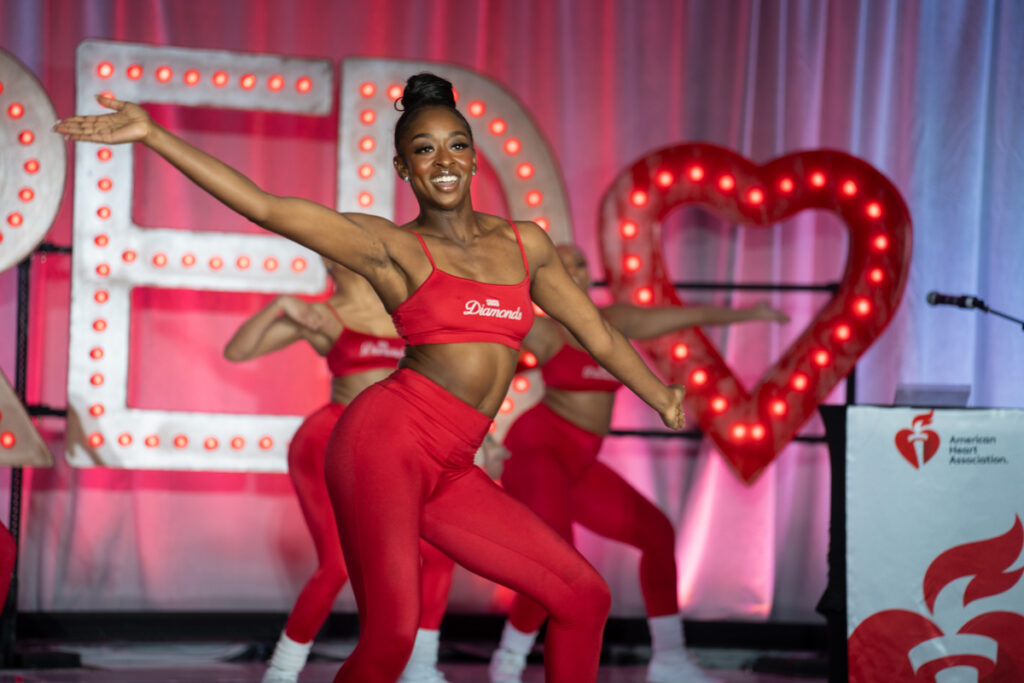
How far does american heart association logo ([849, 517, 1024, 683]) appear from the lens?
328 cm

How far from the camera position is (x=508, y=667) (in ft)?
13.4

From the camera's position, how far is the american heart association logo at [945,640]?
10.8ft

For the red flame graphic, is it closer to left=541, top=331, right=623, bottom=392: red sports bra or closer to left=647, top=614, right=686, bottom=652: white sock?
left=647, top=614, right=686, bottom=652: white sock

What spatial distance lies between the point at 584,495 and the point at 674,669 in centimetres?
75

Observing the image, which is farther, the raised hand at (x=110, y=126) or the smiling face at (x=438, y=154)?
the smiling face at (x=438, y=154)

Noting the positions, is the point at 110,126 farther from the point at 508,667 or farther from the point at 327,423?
the point at 508,667

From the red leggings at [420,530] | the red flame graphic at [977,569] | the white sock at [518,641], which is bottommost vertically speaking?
the white sock at [518,641]

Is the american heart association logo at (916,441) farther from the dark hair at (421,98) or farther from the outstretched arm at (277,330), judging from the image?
the outstretched arm at (277,330)

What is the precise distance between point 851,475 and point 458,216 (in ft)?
5.40

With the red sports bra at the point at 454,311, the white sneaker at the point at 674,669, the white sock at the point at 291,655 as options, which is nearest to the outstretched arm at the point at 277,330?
the white sock at the point at 291,655

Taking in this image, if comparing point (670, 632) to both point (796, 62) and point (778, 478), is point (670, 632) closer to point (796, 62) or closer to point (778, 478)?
point (778, 478)

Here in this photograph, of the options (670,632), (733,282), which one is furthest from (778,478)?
(670,632)

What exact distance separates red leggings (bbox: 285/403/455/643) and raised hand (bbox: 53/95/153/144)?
1834 mm

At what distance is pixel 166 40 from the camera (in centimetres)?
493
